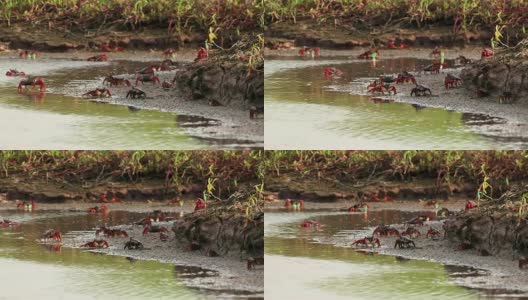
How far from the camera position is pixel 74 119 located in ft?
31.3

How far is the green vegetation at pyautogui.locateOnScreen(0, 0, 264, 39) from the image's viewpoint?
30.3 feet

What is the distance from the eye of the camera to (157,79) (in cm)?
955

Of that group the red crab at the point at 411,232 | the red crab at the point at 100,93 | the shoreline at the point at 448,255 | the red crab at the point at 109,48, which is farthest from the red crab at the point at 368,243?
the red crab at the point at 109,48

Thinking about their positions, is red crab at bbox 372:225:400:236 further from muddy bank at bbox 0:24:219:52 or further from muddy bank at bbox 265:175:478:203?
muddy bank at bbox 0:24:219:52

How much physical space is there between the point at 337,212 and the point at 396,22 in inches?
56.5

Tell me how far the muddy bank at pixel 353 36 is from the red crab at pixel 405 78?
0.82ft

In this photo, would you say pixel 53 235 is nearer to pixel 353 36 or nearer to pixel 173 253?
pixel 173 253

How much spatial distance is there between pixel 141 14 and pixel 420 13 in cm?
198

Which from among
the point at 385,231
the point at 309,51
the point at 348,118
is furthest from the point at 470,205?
the point at 309,51

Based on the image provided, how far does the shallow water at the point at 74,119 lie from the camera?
9.12 m

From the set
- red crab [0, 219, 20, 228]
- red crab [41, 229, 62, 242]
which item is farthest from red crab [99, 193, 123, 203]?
red crab [0, 219, 20, 228]

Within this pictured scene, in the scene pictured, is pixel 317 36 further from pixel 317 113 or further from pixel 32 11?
pixel 32 11

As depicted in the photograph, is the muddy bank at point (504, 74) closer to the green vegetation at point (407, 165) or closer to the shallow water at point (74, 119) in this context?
the green vegetation at point (407, 165)

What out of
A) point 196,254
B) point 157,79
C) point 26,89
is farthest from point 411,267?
point 26,89
